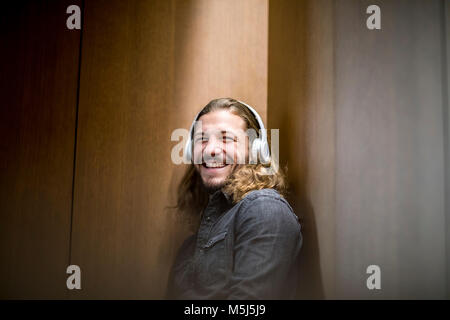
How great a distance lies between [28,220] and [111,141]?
1.65 feet

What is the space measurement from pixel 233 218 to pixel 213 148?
0.99 ft

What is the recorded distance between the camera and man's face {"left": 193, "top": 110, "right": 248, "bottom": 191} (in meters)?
1.47

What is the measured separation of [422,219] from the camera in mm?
1027

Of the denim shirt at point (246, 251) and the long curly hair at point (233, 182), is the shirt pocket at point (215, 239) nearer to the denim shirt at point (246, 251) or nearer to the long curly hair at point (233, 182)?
the denim shirt at point (246, 251)

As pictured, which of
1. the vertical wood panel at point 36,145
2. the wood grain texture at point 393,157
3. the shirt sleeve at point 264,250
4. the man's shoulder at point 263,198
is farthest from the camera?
the vertical wood panel at point 36,145

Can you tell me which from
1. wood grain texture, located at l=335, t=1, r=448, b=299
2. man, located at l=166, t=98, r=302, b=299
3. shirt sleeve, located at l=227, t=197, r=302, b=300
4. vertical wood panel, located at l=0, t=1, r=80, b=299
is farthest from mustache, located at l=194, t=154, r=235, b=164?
vertical wood panel, located at l=0, t=1, r=80, b=299

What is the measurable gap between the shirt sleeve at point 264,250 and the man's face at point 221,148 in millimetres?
236

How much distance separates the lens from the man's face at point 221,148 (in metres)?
1.47

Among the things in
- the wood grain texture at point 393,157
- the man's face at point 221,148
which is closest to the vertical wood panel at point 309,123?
the wood grain texture at point 393,157

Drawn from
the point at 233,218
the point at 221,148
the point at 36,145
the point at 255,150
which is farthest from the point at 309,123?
the point at 36,145

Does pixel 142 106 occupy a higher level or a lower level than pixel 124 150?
higher

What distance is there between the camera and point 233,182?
143cm

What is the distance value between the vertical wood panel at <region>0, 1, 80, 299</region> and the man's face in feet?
2.16

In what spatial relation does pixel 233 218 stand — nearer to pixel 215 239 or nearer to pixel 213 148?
pixel 215 239
